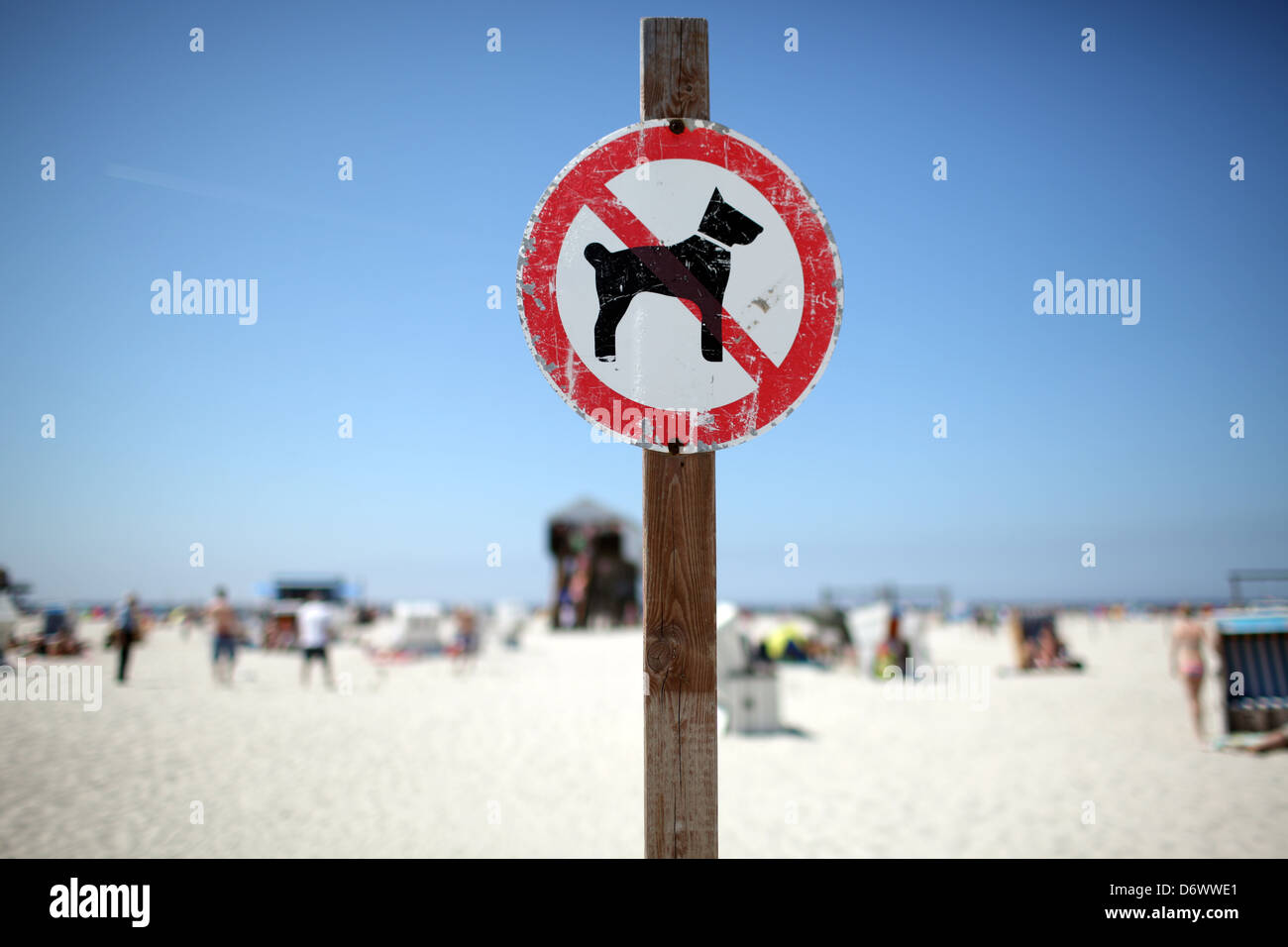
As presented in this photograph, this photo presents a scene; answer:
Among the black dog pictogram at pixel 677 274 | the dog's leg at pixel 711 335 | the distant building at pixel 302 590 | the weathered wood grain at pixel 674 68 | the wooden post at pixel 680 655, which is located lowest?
the distant building at pixel 302 590

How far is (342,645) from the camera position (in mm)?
28828

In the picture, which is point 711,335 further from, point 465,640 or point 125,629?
point 465,640

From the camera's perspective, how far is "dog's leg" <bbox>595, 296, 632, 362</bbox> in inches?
68.2

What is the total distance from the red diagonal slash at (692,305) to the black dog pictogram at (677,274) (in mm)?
17

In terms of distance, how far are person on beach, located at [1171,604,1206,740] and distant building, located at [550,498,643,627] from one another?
28.2m

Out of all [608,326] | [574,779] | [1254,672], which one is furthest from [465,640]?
[608,326]

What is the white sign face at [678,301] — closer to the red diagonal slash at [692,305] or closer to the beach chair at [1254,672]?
the red diagonal slash at [692,305]

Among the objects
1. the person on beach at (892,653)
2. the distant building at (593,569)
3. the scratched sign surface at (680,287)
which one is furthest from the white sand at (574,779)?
the distant building at (593,569)

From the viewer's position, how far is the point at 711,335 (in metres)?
1.73

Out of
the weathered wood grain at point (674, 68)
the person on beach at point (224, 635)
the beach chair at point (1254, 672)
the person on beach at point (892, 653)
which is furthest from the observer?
the person on beach at point (892, 653)

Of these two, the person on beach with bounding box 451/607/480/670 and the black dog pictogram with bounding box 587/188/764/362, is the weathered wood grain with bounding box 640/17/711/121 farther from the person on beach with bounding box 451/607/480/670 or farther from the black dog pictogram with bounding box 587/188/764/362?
the person on beach with bounding box 451/607/480/670

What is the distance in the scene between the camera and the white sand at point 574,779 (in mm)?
6133

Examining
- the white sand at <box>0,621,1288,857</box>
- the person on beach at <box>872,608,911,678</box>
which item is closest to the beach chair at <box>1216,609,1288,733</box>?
the white sand at <box>0,621,1288,857</box>
